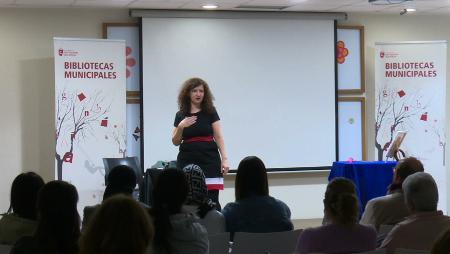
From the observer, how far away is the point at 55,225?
3189 millimetres

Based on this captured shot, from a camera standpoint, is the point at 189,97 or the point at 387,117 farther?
the point at 387,117

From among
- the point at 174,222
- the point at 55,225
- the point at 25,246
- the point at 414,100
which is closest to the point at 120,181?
the point at 174,222

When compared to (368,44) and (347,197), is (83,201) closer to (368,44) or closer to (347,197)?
(368,44)

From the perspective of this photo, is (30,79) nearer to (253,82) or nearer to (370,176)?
(253,82)

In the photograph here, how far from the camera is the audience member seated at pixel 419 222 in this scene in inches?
160

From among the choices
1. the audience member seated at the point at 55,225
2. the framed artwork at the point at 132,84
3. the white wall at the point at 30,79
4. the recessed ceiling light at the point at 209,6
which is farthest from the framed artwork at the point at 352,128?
the audience member seated at the point at 55,225

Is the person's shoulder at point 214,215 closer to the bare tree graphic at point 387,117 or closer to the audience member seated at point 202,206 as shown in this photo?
Result: the audience member seated at point 202,206

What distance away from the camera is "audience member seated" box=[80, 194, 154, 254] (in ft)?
7.79

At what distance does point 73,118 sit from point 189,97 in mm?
2185

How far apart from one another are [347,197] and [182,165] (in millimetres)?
3235

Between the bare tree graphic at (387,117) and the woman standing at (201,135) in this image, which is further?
the bare tree graphic at (387,117)

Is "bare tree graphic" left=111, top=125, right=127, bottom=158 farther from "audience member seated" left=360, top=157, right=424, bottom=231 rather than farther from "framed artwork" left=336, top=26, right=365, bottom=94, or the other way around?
"audience member seated" left=360, top=157, right=424, bottom=231

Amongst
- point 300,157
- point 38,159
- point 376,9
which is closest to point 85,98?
point 38,159

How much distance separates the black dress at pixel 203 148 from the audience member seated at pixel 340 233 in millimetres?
3013
